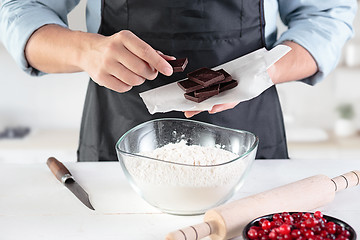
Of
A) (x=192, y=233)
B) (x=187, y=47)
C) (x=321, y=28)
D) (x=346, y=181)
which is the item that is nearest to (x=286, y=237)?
(x=192, y=233)

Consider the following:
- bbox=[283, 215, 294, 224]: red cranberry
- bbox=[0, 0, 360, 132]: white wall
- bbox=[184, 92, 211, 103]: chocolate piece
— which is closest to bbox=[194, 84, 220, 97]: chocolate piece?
bbox=[184, 92, 211, 103]: chocolate piece

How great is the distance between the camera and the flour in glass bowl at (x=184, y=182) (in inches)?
35.5

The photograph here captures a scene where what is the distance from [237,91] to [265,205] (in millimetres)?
282

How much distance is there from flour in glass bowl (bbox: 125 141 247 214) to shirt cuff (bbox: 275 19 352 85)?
1.72 ft

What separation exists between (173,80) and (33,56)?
33 centimetres

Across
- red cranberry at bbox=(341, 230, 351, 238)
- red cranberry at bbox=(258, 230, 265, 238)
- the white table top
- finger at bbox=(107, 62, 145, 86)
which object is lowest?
the white table top

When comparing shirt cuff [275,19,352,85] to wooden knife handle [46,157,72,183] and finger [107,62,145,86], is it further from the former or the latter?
wooden knife handle [46,157,72,183]

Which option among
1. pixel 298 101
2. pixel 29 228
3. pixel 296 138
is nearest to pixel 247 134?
pixel 29 228

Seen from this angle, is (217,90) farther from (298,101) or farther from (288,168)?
(298,101)

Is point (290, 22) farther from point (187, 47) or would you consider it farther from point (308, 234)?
point (308, 234)

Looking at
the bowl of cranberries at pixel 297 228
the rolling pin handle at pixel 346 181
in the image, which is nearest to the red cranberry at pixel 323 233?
the bowl of cranberries at pixel 297 228

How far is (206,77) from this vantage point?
3.54 feet

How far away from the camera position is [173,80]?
1280 mm

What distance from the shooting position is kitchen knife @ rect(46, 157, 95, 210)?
3.27 ft
